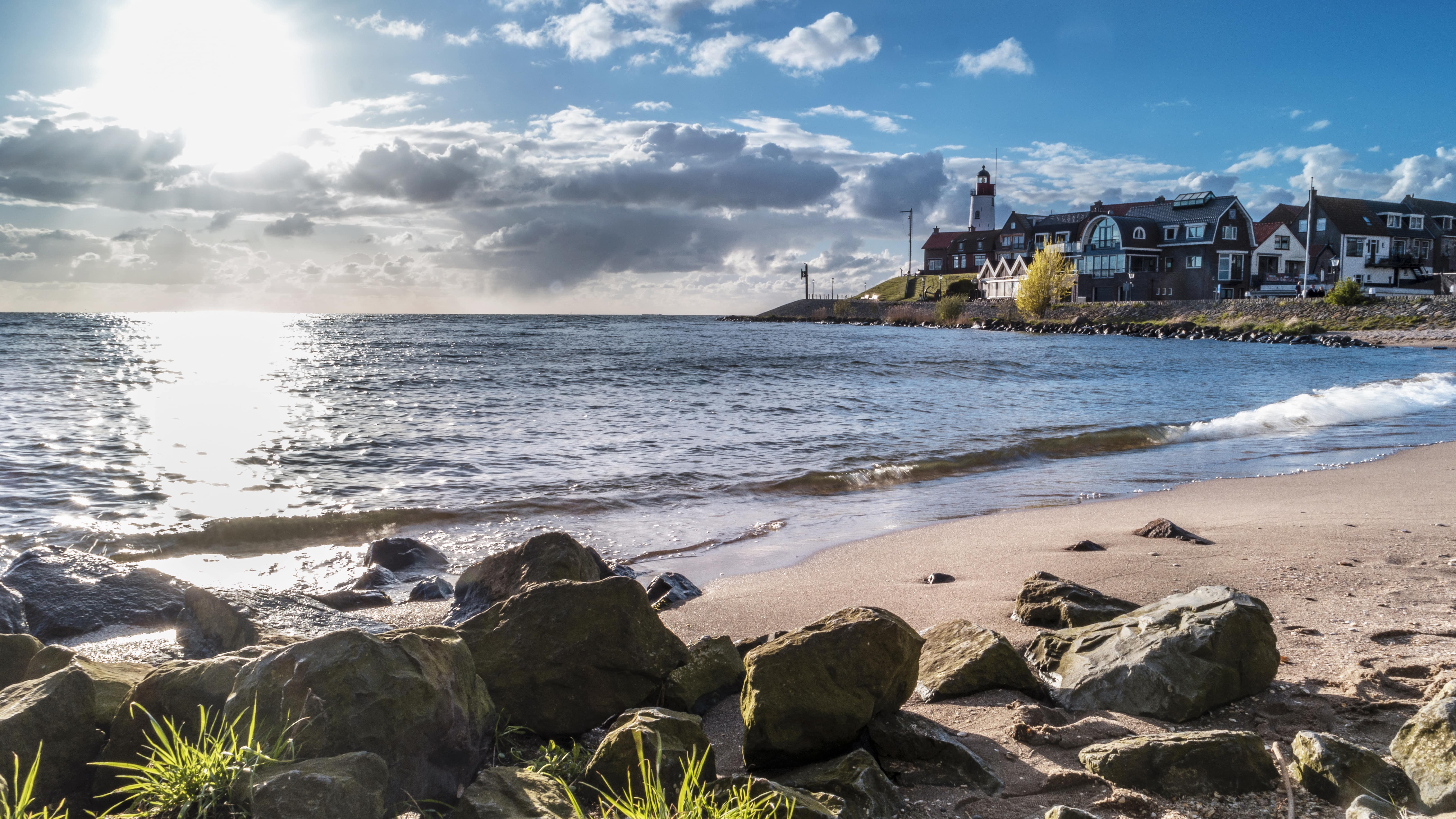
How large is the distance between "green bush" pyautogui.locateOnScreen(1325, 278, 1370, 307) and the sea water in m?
29.2

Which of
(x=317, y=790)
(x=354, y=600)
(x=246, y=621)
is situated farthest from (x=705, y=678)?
(x=354, y=600)

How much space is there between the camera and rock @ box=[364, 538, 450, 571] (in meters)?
7.39

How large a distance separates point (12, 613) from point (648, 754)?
15.4ft

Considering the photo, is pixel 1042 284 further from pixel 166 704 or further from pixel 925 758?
pixel 166 704

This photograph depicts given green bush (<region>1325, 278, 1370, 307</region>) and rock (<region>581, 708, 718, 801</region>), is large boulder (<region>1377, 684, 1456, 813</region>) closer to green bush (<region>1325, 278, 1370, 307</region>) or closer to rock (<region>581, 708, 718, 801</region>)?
rock (<region>581, 708, 718, 801</region>)

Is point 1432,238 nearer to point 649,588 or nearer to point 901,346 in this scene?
point 901,346

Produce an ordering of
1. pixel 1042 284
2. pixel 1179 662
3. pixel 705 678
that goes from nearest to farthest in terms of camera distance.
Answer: pixel 1179 662
pixel 705 678
pixel 1042 284

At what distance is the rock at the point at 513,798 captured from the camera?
2.39 meters

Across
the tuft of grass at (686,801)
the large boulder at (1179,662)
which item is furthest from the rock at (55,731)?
the large boulder at (1179,662)

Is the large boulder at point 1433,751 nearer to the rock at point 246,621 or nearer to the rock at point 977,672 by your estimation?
the rock at point 977,672

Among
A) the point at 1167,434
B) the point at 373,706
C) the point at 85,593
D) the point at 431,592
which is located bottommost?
the point at 1167,434

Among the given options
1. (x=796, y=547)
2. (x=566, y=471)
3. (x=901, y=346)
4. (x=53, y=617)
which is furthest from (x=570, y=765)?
(x=901, y=346)

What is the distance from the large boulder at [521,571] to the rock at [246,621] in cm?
64

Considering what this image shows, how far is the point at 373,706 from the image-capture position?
258 cm
